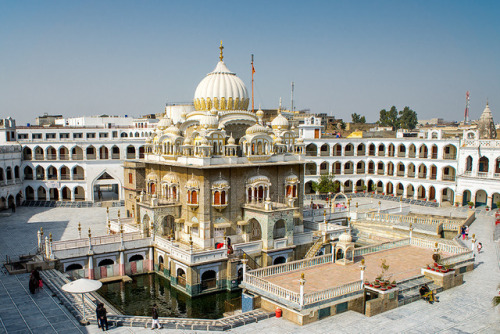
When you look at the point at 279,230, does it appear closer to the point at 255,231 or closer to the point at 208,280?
the point at 255,231

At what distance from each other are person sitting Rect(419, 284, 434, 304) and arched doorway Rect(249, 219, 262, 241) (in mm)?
11448

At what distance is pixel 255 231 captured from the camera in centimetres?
2928

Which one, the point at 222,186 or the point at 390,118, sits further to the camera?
the point at 390,118

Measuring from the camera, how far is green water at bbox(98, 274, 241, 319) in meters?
23.2

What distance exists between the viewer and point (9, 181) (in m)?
46.4

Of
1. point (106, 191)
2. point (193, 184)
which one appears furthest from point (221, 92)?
point (106, 191)

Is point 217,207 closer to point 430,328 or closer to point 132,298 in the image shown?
point 132,298

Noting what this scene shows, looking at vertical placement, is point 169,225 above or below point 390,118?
below

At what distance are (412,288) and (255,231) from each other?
1122cm

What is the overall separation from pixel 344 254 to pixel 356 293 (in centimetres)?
467

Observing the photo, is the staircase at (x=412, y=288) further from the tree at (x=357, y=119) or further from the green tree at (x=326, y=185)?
the tree at (x=357, y=119)

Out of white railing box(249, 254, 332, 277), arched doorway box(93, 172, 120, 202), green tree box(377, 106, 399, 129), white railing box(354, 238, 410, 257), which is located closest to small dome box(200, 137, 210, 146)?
white railing box(249, 254, 332, 277)

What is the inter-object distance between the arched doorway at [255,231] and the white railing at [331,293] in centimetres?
1063

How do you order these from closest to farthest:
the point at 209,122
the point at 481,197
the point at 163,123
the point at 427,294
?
the point at 427,294, the point at 209,122, the point at 163,123, the point at 481,197
